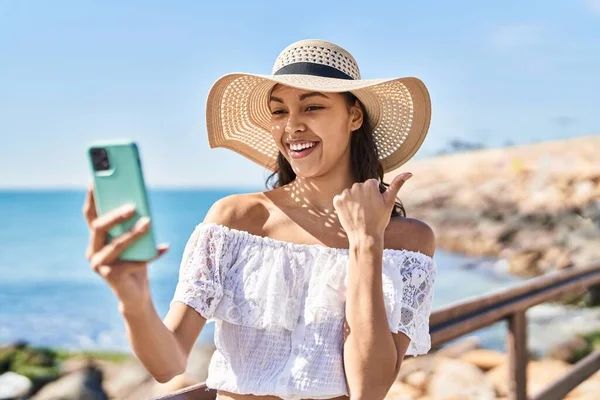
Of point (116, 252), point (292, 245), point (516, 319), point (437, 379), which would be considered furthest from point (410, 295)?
point (437, 379)

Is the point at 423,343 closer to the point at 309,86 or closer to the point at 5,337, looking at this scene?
the point at 309,86

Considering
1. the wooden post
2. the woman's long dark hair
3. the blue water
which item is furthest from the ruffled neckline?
the blue water

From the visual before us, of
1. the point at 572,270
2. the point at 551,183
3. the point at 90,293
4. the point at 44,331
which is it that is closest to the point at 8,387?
the point at 572,270

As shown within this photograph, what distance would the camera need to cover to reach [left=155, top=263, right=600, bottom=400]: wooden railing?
209 centimetres

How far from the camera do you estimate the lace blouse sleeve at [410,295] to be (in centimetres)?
163

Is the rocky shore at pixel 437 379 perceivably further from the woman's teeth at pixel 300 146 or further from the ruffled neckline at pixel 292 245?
the woman's teeth at pixel 300 146

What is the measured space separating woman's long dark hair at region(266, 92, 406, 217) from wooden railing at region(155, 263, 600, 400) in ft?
1.41

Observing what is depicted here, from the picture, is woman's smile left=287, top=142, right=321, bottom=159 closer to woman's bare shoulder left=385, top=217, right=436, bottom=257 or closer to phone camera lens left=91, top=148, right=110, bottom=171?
woman's bare shoulder left=385, top=217, right=436, bottom=257

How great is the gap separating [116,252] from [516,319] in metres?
2.11

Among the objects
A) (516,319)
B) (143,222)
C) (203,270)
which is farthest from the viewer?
(516,319)

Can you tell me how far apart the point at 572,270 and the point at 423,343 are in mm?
1706

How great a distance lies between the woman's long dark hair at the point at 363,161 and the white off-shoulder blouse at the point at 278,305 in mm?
269

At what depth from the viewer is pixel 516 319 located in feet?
A: 8.73

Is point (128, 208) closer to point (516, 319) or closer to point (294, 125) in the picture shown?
point (294, 125)
